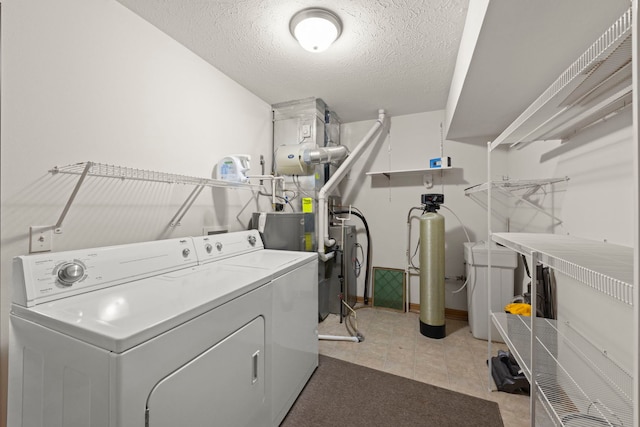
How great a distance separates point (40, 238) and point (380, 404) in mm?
2067

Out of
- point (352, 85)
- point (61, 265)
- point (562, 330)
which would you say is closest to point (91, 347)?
point (61, 265)

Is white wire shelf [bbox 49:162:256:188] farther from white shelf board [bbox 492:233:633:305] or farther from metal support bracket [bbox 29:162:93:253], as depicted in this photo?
white shelf board [bbox 492:233:633:305]

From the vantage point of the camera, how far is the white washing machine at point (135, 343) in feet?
2.34

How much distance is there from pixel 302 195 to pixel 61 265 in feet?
6.62

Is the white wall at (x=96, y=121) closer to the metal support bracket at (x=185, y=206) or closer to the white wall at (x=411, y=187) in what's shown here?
the metal support bracket at (x=185, y=206)

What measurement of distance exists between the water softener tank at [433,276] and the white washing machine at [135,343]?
1719 millimetres

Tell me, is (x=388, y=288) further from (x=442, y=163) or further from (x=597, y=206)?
(x=597, y=206)

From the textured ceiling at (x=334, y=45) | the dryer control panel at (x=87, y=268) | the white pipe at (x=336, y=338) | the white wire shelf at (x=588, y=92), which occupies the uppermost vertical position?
the textured ceiling at (x=334, y=45)

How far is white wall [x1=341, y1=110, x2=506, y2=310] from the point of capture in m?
2.90

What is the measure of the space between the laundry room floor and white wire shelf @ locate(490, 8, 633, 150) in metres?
1.69

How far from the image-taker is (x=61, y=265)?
3.31 feet

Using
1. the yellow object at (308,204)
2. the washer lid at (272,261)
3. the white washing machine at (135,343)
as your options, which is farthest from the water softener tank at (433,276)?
the white washing machine at (135,343)

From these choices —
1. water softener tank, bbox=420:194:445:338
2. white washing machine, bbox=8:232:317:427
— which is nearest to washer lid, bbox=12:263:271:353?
white washing machine, bbox=8:232:317:427

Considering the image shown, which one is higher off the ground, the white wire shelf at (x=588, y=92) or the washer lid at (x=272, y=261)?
the white wire shelf at (x=588, y=92)
